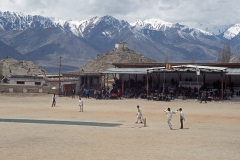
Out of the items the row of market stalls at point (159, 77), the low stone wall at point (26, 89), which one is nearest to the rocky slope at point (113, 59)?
the row of market stalls at point (159, 77)

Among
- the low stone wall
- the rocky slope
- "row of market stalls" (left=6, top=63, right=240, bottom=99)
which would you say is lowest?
the low stone wall

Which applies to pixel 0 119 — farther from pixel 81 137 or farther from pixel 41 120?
pixel 81 137

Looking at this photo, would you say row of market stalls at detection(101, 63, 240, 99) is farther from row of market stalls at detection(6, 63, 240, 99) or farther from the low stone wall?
the low stone wall

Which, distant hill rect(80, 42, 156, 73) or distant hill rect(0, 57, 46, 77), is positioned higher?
distant hill rect(80, 42, 156, 73)

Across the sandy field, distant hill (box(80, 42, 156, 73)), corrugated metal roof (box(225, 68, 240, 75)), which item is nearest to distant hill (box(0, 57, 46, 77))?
distant hill (box(80, 42, 156, 73))

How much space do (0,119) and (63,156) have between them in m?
14.5

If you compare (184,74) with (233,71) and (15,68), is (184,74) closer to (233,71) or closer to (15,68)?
(233,71)

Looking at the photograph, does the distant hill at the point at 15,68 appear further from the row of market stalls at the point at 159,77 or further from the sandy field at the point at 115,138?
the sandy field at the point at 115,138

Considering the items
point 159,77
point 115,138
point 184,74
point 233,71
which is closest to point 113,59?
point 159,77

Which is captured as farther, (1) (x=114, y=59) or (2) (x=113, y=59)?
(2) (x=113, y=59)

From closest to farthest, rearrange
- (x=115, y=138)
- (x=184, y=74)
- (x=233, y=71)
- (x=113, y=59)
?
1. (x=115, y=138)
2. (x=233, y=71)
3. (x=184, y=74)
4. (x=113, y=59)

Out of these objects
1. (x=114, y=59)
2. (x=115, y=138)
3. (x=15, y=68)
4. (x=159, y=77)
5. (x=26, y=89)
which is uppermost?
(x=114, y=59)

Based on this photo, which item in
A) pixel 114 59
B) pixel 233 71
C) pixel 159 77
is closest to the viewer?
pixel 233 71

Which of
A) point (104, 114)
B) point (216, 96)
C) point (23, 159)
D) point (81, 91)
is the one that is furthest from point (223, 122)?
point (81, 91)
